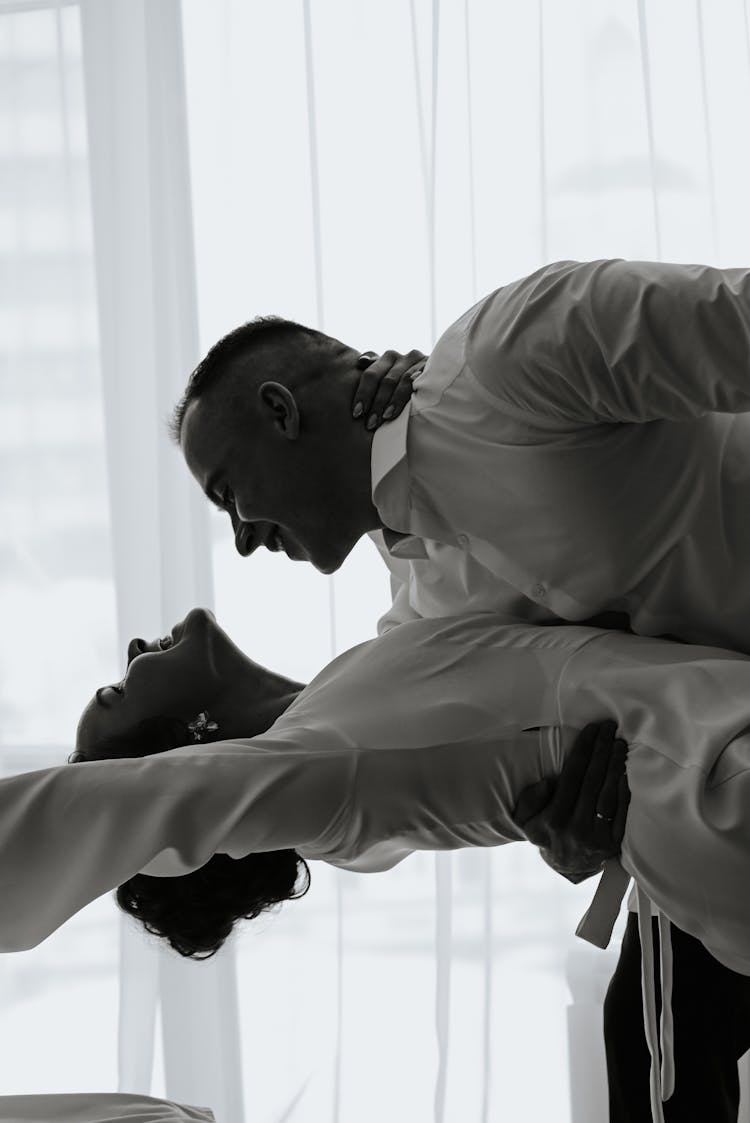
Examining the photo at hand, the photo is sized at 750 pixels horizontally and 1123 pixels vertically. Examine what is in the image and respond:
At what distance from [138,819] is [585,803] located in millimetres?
380

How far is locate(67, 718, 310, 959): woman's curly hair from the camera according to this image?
1422mm

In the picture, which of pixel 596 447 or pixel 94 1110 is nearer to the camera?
pixel 596 447

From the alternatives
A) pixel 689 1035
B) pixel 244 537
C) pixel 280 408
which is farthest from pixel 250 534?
pixel 689 1035

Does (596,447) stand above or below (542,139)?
below

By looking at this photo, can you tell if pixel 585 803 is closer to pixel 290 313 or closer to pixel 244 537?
pixel 244 537

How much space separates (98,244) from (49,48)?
481 mm

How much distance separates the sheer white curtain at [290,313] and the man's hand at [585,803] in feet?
4.79

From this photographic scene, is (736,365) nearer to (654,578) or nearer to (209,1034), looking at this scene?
(654,578)

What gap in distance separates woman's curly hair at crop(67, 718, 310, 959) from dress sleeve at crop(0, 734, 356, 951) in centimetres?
30

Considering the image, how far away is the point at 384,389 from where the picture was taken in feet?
4.29

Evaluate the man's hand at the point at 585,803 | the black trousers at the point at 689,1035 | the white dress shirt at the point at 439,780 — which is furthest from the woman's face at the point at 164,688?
the black trousers at the point at 689,1035

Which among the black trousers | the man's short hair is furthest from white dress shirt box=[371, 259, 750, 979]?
the black trousers

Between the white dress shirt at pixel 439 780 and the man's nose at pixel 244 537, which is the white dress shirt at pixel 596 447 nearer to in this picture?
the white dress shirt at pixel 439 780

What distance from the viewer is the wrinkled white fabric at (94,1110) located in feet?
4.22
